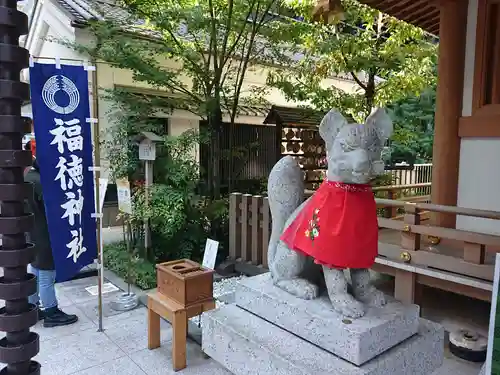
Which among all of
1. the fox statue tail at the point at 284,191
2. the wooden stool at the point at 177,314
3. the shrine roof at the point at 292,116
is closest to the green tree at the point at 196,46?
the shrine roof at the point at 292,116

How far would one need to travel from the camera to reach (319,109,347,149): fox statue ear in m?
2.12

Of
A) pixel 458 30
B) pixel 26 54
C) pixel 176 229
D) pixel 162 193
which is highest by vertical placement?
pixel 458 30

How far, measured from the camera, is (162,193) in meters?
6.27

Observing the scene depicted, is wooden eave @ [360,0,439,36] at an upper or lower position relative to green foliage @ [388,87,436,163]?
upper

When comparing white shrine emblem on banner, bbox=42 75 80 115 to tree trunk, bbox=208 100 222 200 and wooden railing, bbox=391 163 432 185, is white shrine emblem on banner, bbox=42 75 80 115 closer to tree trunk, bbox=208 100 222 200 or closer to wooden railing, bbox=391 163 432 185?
tree trunk, bbox=208 100 222 200

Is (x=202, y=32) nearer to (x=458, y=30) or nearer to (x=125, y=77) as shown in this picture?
(x=125, y=77)

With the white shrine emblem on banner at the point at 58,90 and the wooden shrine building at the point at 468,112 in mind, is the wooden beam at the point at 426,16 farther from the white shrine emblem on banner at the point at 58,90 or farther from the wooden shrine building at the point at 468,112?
the white shrine emblem on banner at the point at 58,90

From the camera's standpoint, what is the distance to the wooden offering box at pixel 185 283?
363 cm

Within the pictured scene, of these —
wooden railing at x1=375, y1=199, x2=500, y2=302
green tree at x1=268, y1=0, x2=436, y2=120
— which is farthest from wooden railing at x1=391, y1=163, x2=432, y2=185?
wooden railing at x1=375, y1=199, x2=500, y2=302

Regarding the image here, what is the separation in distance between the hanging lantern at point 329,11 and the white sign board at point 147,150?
10.9 ft

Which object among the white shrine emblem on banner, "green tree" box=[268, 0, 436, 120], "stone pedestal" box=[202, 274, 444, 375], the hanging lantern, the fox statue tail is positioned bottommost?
"stone pedestal" box=[202, 274, 444, 375]

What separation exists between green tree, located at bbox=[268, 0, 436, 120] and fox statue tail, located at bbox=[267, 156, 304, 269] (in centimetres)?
523

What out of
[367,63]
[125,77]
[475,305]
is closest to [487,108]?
[475,305]

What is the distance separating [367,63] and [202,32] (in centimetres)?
333
